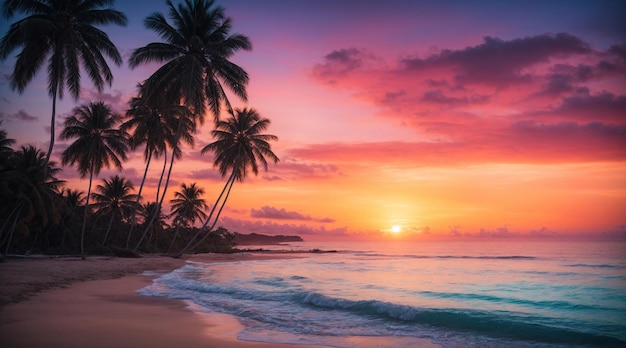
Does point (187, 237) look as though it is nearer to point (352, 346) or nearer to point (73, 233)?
point (73, 233)

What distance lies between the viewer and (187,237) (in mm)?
54812

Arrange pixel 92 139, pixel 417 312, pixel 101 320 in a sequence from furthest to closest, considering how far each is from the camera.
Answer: pixel 92 139, pixel 417 312, pixel 101 320

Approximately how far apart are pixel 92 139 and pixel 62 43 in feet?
42.0

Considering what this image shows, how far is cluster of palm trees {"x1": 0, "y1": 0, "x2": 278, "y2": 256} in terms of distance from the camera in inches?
770

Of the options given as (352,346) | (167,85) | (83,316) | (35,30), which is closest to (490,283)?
(352,346)

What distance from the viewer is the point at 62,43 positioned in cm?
1986

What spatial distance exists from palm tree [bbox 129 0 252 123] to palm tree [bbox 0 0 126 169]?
3.49 m

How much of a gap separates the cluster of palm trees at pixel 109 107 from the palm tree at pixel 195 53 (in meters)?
0.06

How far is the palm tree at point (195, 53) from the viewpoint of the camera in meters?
24.7

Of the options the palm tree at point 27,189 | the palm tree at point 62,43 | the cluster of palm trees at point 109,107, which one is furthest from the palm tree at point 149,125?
the palm tree at point 62,43

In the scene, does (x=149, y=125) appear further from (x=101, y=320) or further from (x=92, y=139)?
(x=101, y=320)

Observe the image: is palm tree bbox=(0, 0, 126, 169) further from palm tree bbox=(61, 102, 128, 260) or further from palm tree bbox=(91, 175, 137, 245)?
palm tree bbox=(91, 175, 137, 245)

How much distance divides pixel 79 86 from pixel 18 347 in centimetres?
1766

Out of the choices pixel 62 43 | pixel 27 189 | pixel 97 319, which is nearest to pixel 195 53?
pixel 62 43
